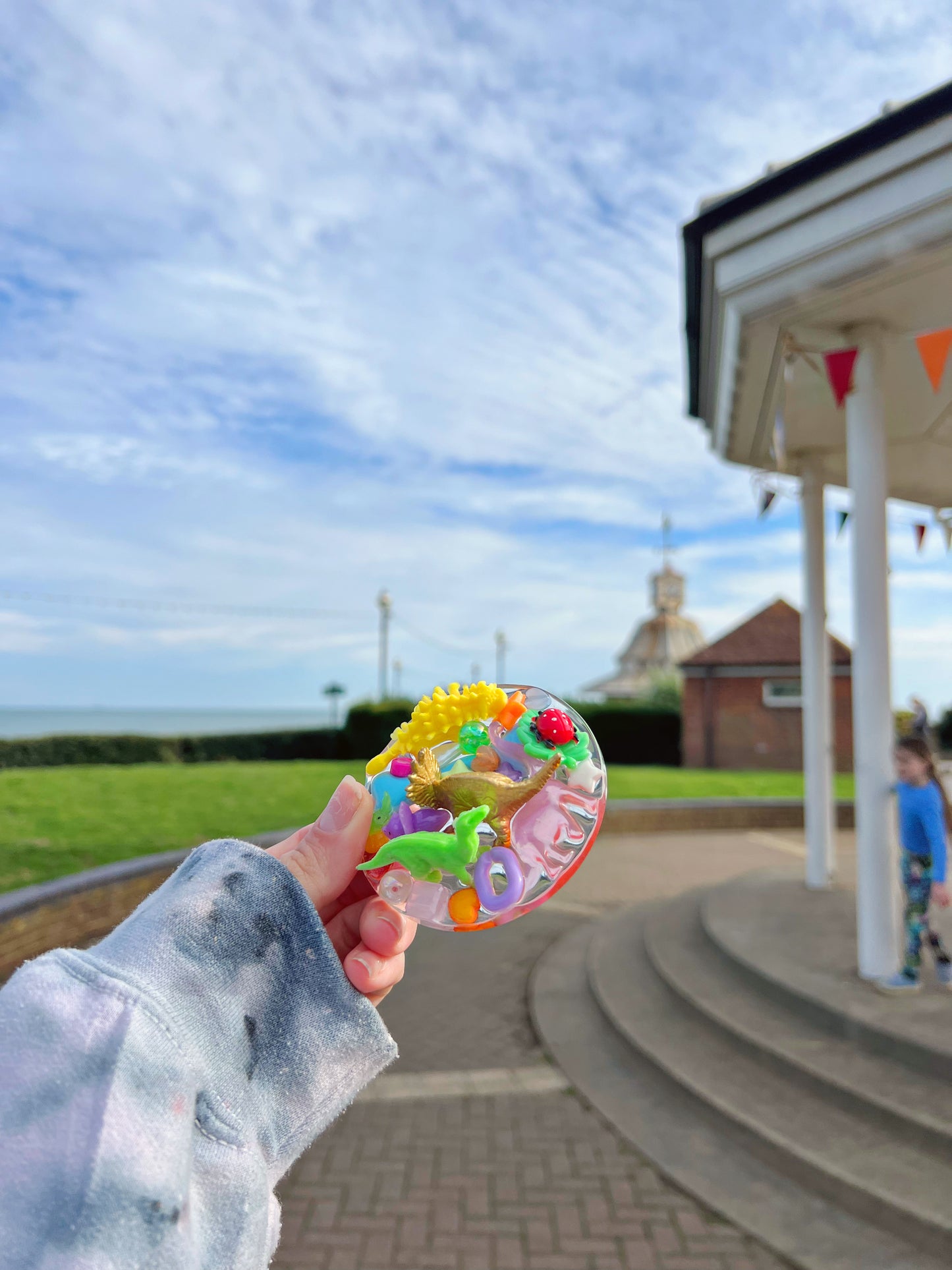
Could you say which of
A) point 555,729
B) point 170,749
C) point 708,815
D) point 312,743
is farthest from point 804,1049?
point 312,743

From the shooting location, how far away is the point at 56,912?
7.11 m

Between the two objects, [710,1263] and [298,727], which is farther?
[298,727]

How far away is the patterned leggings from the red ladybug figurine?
17.4ft

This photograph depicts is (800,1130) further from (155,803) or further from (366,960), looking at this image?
(155,803)

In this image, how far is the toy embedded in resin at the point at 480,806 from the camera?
3.62 feet

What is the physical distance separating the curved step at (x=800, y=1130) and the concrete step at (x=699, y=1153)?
66mm

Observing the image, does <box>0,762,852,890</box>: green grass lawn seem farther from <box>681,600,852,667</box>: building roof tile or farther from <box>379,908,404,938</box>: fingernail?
<box>379,908,404,938</box>: fingernail

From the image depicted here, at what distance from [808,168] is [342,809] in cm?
540

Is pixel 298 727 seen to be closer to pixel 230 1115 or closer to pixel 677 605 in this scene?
pixel 230 1115

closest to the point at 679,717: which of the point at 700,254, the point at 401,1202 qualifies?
the point at 700,254

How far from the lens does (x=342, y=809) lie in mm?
1025

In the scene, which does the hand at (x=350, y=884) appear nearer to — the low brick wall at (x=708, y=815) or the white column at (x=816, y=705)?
the white column at (x=816, y=705)

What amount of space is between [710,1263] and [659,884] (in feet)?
22.8

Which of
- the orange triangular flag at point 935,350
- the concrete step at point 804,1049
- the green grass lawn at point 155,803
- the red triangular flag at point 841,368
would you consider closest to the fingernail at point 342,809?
the concrete step at point 804,1049
